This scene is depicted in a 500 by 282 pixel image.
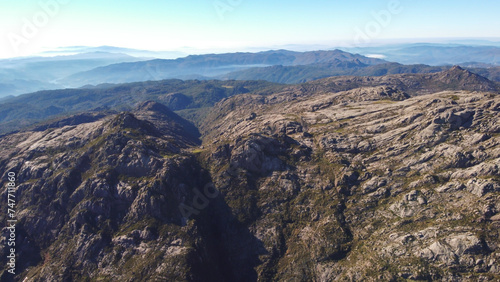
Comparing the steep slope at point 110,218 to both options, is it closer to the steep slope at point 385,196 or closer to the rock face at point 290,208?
the rock face at point 290,208

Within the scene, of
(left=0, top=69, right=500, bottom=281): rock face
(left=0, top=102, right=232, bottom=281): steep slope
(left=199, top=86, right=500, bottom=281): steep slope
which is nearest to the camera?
(left=199, top=86, right=500, bottom=281): steep slope

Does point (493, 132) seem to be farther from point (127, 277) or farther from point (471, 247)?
point (127, 277)

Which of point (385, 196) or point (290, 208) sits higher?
point (385, 196)

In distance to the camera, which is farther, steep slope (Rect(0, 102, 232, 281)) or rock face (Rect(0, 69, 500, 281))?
steep slope (Rect(0, 102, 232, 281))

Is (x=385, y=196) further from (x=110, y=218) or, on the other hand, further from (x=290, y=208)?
(x=110, y=218)

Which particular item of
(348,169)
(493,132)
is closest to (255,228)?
(348,169)

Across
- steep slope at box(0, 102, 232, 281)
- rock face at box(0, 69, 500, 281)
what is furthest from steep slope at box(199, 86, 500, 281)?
steep slope at box(0, 102, 232, 281)

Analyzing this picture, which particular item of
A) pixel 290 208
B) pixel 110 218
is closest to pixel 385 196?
pixel 290 208

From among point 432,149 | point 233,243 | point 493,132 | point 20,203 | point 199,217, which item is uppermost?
point 493,132

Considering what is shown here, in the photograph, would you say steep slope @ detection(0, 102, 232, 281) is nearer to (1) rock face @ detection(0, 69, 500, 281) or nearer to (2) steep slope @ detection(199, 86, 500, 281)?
(1) rock face @ detection(0, 69, 500, 281)
